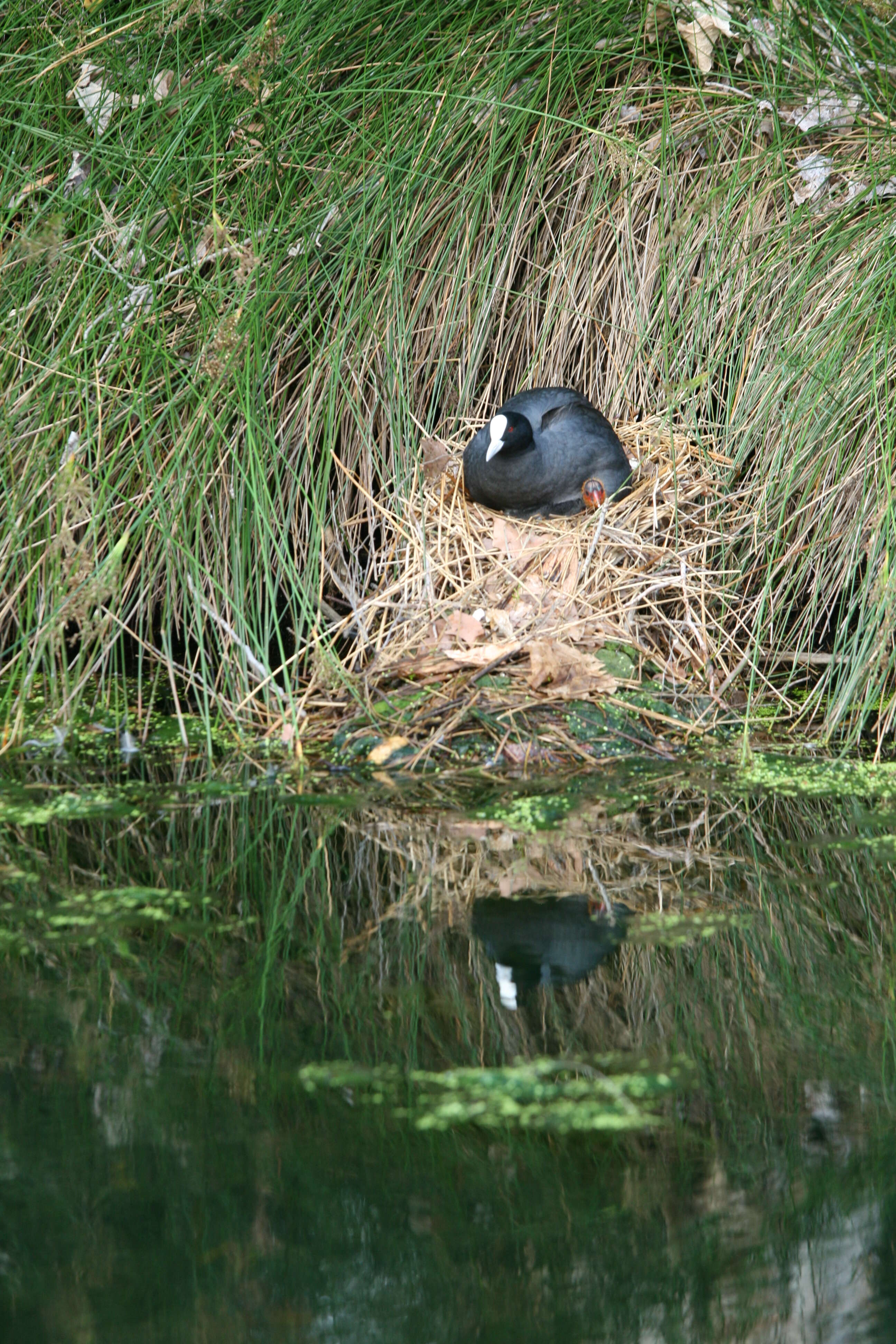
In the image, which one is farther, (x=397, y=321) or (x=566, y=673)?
(x=397, y=321)

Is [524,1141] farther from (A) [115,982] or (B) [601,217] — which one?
(B) [601,217]

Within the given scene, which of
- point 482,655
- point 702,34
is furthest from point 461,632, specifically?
point 702,34

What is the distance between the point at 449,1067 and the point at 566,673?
3.96ft

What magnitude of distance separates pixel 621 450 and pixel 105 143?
134 cm

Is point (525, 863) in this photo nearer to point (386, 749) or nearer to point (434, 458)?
point (386, 749)

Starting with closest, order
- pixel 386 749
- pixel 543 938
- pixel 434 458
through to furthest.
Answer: pixel 543 938 < pixel 386 749 < pixel 434 458

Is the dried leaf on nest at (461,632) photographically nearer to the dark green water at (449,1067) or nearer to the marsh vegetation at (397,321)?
the marsh vegetation at (397,321)

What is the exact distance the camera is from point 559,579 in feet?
9.31

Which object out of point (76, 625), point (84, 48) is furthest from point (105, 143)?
point (76, 625)

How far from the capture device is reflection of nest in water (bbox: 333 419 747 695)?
2.60 m

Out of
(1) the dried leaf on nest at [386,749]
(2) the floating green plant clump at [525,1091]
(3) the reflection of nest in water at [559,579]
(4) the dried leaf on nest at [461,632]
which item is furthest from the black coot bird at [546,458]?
(2) the floating green plant clump at [525,1091]

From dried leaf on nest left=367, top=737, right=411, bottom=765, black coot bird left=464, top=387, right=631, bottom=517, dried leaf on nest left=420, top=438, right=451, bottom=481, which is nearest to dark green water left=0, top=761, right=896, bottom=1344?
dried leaf on nest left=367, top=737, right=411, bottom=765

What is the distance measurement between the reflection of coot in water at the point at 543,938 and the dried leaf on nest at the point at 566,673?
74 cm

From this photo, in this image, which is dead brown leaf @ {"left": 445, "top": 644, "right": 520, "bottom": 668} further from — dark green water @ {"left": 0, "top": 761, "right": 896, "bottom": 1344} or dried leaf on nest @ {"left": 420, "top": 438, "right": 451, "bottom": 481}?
dried leaf on nest @ {"left": 420, "top": 438, "right": 451, "bottom": 481}
